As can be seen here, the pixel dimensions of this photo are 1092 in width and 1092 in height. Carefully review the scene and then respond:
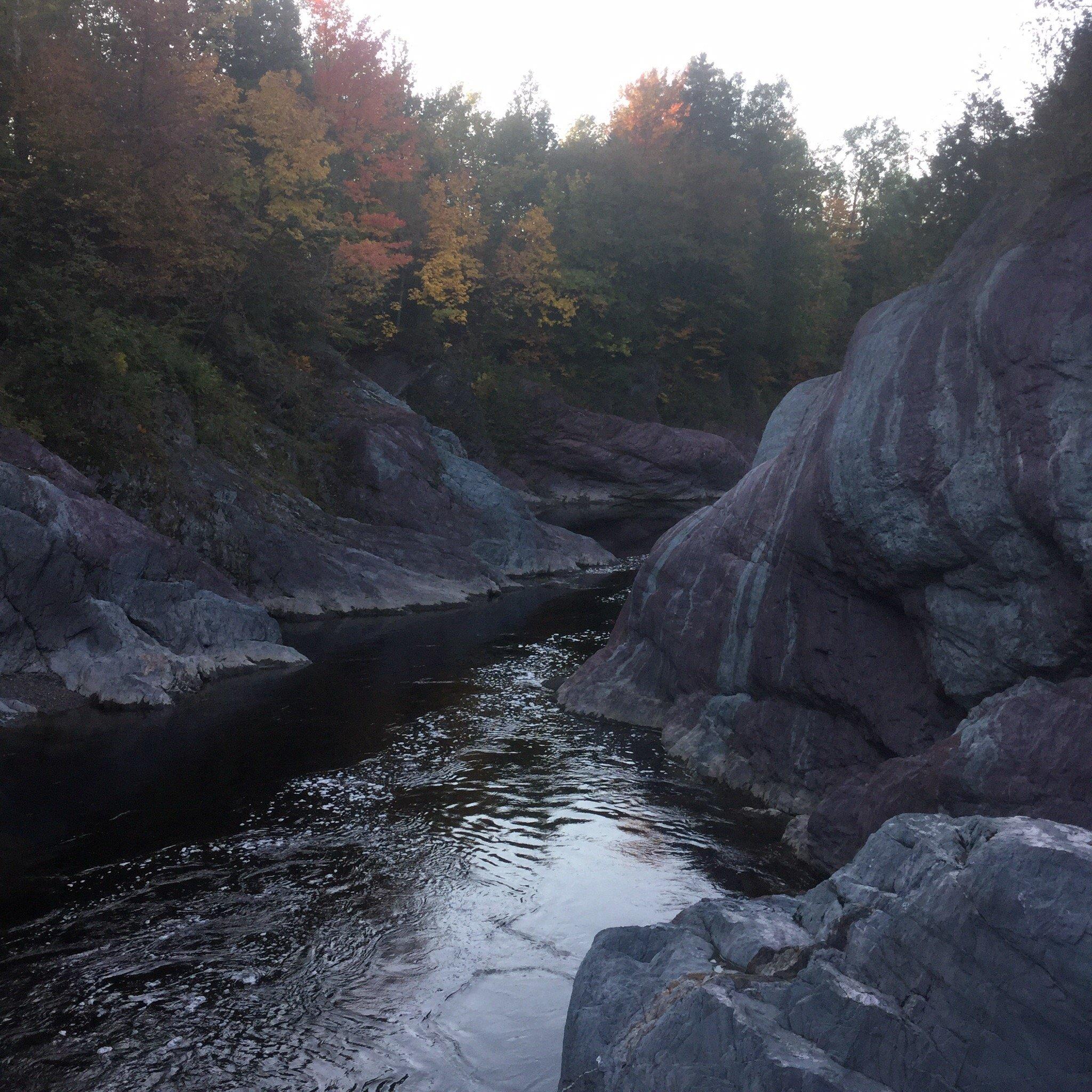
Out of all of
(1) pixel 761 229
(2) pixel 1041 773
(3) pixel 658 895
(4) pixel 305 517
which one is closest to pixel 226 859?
(3) pixel 658 895

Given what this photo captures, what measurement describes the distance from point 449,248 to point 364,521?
16.7 metres

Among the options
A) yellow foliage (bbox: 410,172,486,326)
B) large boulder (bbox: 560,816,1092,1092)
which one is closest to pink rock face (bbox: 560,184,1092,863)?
large boulder (bbox: 560,816,1092,1092)

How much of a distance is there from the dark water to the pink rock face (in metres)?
1.31

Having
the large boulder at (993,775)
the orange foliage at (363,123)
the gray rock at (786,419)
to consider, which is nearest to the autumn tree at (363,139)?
the orange foliage at (363,123)

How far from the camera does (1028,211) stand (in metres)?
11.0

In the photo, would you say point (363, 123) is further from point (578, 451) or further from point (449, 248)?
point (578, 451)

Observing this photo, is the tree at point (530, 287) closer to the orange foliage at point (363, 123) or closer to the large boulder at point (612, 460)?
the large boulder at point (612, 460)

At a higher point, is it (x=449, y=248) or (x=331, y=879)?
(x=449, y=248)

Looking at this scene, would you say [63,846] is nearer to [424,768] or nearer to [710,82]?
[424,768]

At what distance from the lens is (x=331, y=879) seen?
972cm

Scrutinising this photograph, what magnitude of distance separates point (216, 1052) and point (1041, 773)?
21.6ft

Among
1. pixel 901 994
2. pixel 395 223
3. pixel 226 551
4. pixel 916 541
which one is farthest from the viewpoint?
pixel 395 223

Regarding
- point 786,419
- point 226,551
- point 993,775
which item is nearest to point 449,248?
point 226,551

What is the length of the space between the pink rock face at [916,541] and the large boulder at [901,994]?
3448 millimetres
